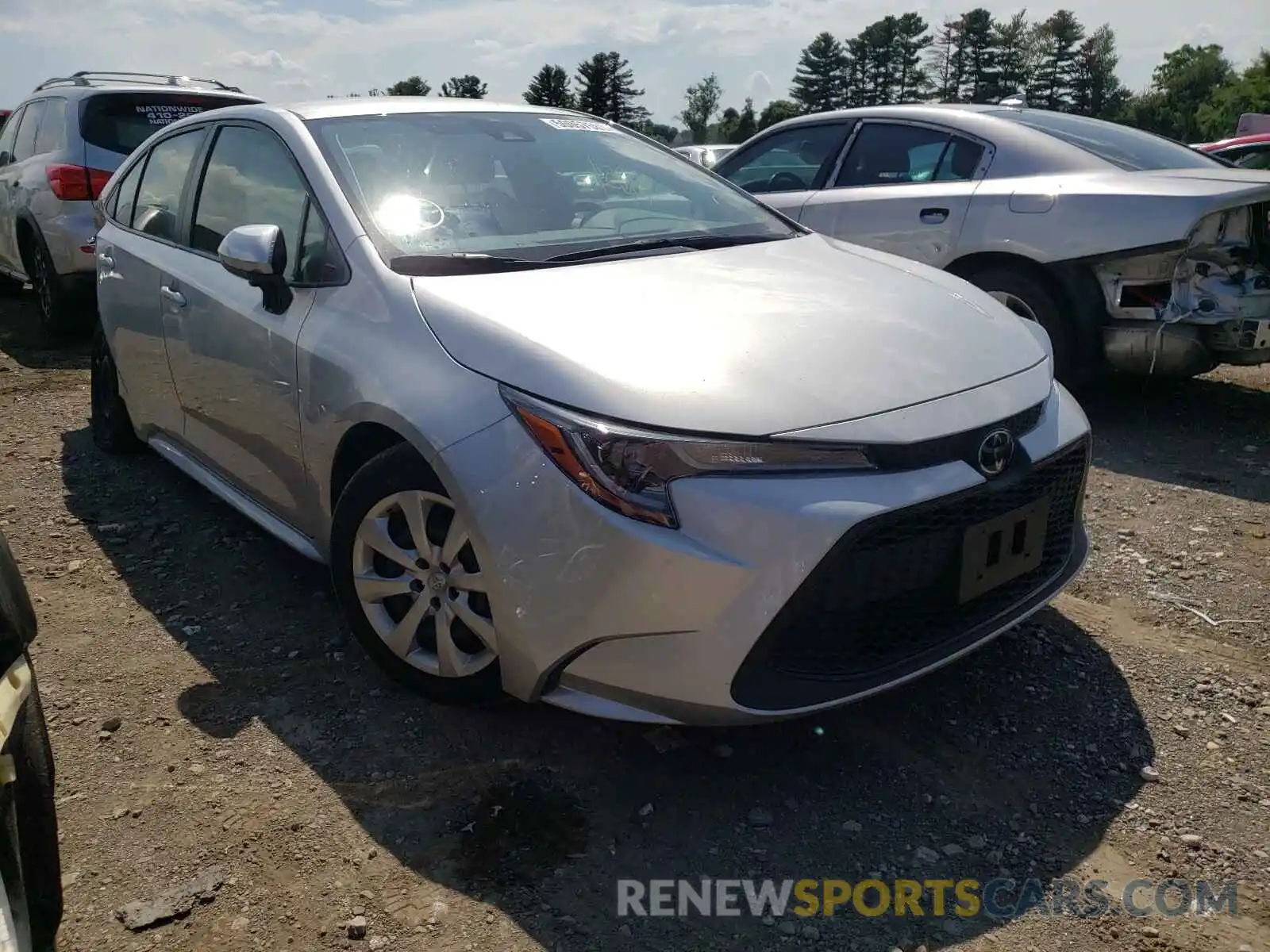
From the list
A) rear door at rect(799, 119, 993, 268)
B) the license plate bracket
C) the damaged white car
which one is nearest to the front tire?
the license plate bracket

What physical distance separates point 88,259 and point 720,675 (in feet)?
19.9

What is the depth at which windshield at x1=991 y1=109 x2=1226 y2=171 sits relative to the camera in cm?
502

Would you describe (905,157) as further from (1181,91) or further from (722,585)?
(1181,91)

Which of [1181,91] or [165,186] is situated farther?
[1181,91]

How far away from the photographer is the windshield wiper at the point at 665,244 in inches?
111

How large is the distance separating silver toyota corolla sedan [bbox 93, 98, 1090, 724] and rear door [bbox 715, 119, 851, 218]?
2.59 meters

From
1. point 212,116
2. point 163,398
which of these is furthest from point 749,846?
point 212,116

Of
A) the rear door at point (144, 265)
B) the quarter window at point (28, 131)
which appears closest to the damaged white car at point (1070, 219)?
the rear door at point (144, 265)

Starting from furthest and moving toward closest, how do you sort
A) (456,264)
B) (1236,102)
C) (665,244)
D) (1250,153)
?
(1236,102) < (1250,153) < (665,244) < (456,264)

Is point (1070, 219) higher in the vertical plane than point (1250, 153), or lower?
lower

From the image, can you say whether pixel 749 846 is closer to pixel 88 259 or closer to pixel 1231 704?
pixel 1231 704

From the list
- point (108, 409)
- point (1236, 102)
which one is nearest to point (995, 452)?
point (108, 409)

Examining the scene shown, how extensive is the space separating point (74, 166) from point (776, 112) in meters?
73.5

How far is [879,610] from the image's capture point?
221 centimetres
